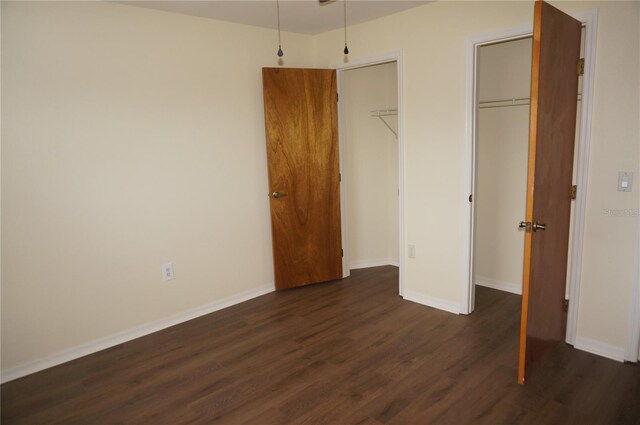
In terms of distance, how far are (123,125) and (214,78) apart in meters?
0.85

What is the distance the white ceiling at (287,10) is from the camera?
2.96 metres

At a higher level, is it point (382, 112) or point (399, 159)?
point (382, 112)

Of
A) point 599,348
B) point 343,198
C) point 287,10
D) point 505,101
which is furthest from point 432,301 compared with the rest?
point 287,10

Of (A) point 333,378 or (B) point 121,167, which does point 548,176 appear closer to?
(A) point 333,378

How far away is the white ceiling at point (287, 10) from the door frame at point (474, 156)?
0.66 m

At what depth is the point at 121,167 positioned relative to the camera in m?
2.91

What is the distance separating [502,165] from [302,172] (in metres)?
1.82

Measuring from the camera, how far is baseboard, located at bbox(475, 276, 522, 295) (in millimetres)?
3665

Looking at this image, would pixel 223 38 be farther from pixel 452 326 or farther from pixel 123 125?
pixel 452 326

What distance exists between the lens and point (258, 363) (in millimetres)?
2648

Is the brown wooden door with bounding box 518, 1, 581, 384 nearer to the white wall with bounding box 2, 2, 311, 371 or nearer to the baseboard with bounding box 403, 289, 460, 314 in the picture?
the baseboard with bounding box 403, 289, 460, 314

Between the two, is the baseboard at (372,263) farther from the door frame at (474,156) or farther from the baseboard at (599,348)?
the baseboard at (599,348)

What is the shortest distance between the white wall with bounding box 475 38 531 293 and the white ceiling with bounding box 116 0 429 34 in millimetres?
1024

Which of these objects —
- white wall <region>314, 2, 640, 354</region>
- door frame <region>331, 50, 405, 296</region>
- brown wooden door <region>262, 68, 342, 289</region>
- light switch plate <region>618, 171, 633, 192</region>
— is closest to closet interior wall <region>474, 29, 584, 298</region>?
white wall <region>314, 2, 640, 354</region>
